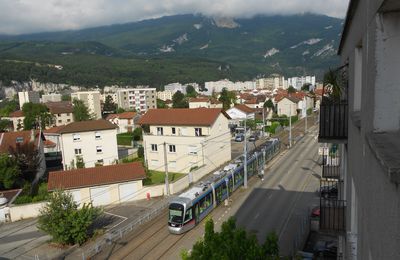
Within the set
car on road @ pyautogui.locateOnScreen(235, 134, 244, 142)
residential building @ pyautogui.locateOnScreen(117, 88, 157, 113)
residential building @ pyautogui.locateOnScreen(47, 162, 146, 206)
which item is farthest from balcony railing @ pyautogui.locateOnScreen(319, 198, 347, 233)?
residential building @ pyautogui.locateOnScreen(117, 88, 157, 113)

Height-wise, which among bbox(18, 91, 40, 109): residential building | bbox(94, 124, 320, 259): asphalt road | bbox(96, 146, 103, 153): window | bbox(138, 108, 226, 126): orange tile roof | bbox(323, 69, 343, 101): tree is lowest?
bbox(94, 124, 320, 259): asphalt road

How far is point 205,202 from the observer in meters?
27.6

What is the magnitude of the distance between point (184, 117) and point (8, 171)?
20474mm

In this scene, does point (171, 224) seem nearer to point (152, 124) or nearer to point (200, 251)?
point (200, 251)

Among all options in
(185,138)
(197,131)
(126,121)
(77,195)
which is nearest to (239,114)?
(126,121)

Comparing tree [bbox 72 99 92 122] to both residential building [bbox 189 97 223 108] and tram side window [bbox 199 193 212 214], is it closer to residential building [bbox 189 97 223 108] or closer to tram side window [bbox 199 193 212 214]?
residential building [bbox 189 97 223 108]

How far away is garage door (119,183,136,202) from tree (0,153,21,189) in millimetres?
11317

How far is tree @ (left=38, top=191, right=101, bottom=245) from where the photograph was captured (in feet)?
78.2

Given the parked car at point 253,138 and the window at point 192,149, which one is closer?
the window at point 192,149

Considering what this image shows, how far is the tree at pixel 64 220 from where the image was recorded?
23.8 m

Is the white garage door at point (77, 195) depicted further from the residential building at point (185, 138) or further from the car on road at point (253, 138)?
the car on road at point (253, 138)

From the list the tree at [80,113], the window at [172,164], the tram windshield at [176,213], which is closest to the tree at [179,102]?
the tree at [80,113]

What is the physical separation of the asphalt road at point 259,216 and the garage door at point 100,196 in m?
6.75

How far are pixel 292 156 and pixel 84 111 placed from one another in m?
69.1
